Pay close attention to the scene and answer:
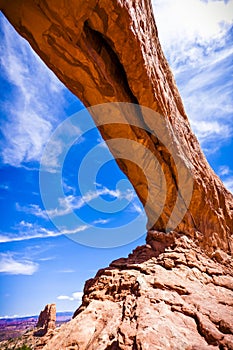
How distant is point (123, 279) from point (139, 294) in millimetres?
1070

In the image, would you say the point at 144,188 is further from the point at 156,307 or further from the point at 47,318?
the point at 47,318

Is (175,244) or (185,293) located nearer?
(185,293)

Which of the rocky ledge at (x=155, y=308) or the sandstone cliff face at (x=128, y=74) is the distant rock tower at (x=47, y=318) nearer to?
the sandstone cliff face at (x=128, y=74)

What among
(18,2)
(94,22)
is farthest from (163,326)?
(18,2)

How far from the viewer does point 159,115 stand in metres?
10.6

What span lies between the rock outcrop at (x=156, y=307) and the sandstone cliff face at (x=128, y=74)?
2777 mm

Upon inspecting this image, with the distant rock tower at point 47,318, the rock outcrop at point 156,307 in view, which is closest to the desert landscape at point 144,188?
the rock outcrop at point 156,307

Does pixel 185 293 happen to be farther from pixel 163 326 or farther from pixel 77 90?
pixel 77 90

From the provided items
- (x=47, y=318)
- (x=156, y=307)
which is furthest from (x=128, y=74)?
(x=47, y=318)

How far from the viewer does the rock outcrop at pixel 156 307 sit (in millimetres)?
4828

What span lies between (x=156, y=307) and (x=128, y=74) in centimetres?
869

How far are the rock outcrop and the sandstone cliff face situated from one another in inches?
109

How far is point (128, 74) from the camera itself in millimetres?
9516

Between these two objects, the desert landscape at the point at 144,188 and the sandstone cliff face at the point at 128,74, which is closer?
the desert landscape at the point at 144,188
